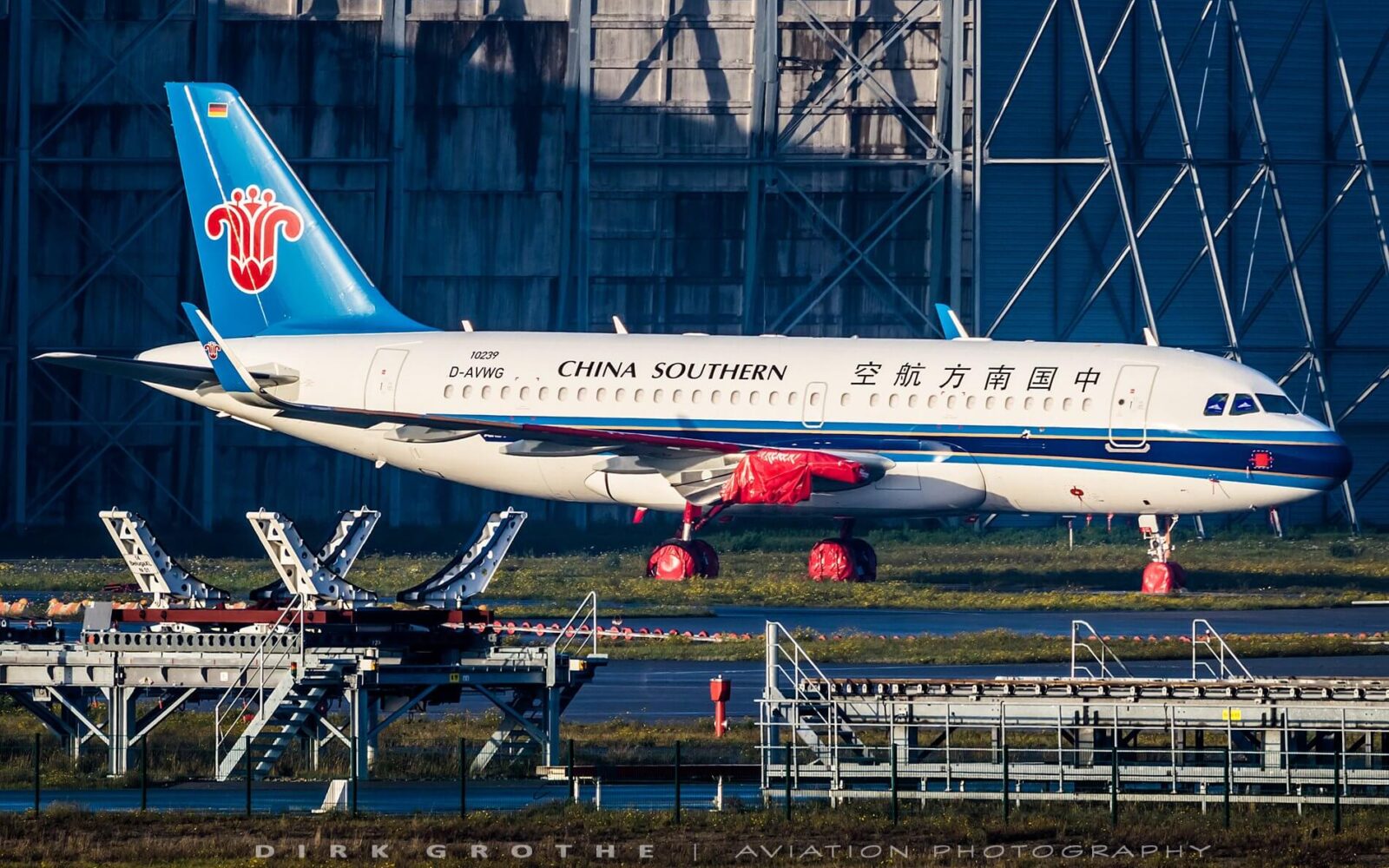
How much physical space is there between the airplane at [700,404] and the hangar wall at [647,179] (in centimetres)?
1107

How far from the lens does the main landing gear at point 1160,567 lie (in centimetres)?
4619

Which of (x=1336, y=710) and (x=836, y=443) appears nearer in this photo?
(x=1336, y=710)

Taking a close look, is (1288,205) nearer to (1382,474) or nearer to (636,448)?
(1382,474)

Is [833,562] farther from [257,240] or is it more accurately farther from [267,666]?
[267,666]

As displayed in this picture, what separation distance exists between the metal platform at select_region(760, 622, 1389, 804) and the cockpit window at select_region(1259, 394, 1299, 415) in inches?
758

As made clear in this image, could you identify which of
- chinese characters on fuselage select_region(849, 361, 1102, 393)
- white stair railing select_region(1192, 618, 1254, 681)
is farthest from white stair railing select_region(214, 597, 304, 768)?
chinese characters on fuselage select_region(849, 361, 1102, 393)

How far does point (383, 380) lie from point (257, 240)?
18.3 feet

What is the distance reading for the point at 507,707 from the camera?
2572 centimetres

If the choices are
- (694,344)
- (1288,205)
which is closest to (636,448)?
(694,344)

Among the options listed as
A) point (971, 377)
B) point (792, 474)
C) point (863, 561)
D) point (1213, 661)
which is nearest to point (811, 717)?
point (1213, 661)

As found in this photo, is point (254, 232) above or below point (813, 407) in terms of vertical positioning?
above

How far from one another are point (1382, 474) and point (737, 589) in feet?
90.5

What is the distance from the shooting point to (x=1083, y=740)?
2473 cm

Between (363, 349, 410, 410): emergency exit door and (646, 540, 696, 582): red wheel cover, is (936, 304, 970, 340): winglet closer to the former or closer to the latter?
(646, 540, 696, 582): red wheel cover
